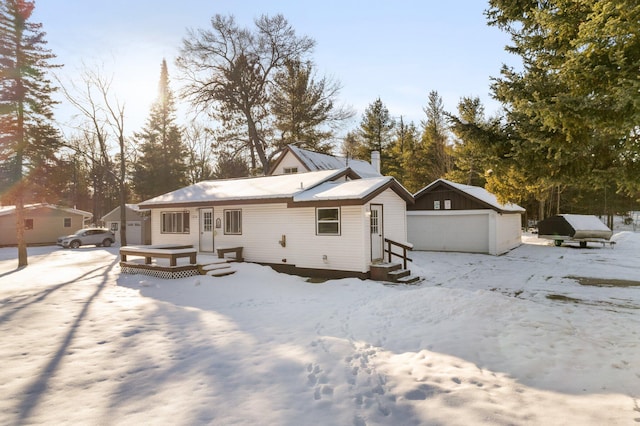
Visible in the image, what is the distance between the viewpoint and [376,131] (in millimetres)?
46688

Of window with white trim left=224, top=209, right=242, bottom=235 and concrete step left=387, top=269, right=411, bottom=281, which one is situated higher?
window with white trim left=224, top=209, right=242, bottom=235

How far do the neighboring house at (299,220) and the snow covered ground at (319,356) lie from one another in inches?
93.6

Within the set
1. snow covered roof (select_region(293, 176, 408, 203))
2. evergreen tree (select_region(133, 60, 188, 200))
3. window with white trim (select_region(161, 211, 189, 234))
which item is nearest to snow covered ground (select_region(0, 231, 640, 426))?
snow covered roof (select_region(293, 176, 408, 203))

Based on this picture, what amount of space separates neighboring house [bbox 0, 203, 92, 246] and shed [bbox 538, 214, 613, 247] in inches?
1658

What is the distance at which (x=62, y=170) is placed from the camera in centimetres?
4269

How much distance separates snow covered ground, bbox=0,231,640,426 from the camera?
4.22 m

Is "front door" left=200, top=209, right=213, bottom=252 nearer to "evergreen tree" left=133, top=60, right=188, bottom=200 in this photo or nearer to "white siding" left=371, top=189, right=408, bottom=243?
"white siding" left=371, top=189, right=408, bottom=243

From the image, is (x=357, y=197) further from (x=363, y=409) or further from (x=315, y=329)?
(x=363, y=409)

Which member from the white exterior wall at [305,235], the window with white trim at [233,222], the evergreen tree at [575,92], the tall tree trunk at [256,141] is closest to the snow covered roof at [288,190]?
the white exterior wall at [305,235]

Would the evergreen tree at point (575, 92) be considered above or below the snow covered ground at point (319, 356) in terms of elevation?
above

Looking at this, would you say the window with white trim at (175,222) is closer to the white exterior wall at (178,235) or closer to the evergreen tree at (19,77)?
the white exterior wall at (178,235)

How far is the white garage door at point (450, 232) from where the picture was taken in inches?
867

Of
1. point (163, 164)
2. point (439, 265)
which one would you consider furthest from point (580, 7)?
point (163, 164)

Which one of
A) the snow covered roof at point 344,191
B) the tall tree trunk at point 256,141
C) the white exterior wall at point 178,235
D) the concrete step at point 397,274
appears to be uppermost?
the tall tree trunk at point 256,141
